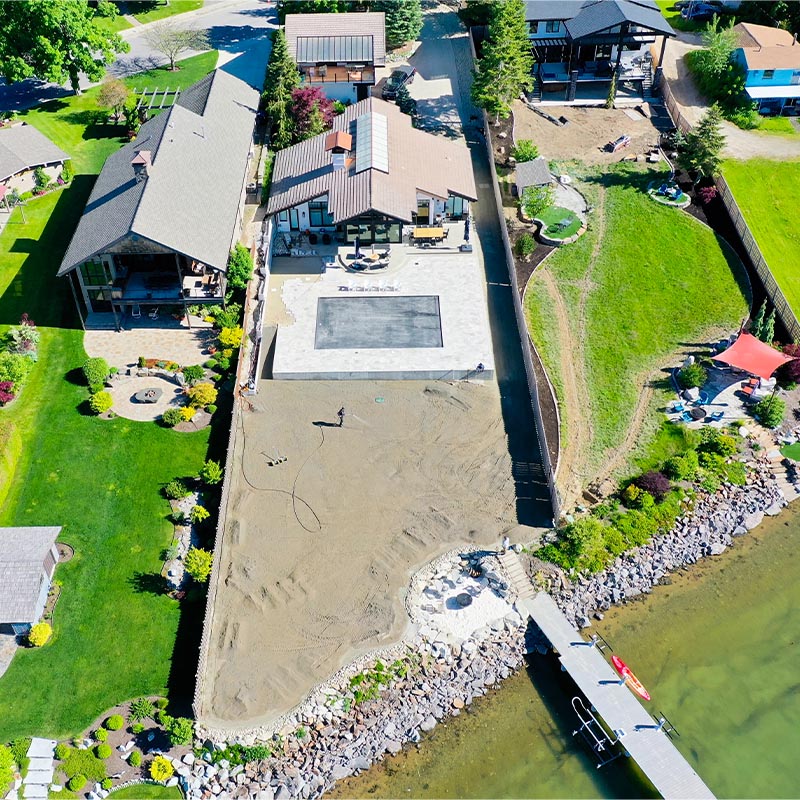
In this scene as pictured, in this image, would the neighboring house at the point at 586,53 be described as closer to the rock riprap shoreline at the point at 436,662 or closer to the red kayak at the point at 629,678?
the rock riprap shoreline at the point at 436,662

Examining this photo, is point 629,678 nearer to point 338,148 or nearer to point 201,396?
point 201,396

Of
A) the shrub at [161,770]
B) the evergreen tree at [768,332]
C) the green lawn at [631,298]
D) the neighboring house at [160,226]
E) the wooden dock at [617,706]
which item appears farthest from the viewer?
the evergreen tree at [768,332]

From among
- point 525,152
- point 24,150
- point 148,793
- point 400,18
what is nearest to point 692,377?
point 525,152

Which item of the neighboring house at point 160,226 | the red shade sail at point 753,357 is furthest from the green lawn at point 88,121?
the red shade sail at point 753,357

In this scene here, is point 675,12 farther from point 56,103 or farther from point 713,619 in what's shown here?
point 713,619

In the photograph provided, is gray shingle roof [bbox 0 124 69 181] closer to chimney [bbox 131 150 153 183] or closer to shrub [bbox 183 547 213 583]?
chimney [bbox 131 150 153 183]

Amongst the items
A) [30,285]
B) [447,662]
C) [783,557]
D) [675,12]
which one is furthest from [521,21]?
[447,662]

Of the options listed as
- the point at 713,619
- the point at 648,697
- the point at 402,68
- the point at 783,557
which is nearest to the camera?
the point at 648,697
